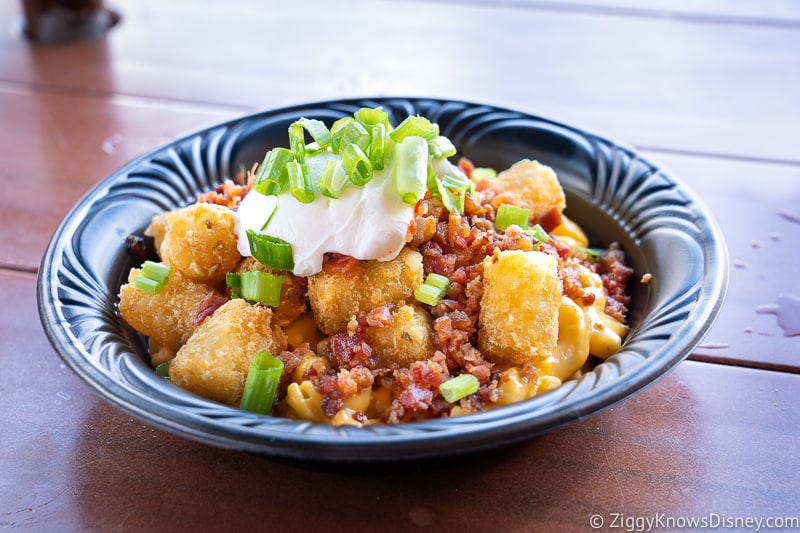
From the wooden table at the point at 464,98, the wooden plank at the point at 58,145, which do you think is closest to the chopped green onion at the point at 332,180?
the wooden table at the point at 464,98

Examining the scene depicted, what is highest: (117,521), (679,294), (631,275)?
(679,294)

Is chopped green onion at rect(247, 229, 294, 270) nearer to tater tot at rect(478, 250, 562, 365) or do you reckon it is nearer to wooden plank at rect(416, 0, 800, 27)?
tater tot at rect(478, 250, 562, 365)

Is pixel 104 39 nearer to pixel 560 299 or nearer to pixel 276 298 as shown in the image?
pixel 276 298

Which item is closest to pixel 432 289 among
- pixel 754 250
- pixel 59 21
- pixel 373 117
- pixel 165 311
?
pixel 373 117

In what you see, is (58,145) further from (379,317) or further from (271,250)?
(379,317)

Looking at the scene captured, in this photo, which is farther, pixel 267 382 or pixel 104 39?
pixel 104 39

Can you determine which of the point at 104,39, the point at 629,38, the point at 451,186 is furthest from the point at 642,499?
the point at 104,39
